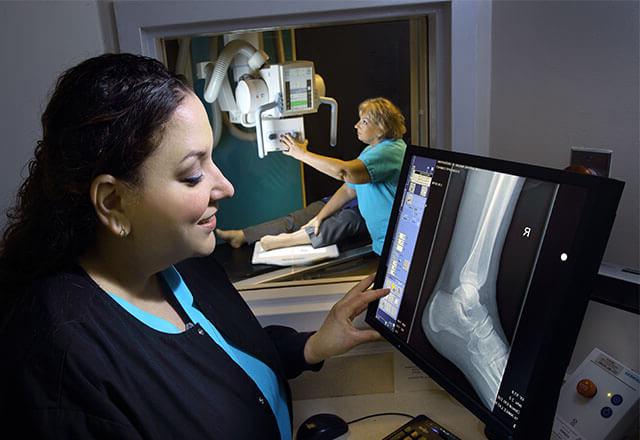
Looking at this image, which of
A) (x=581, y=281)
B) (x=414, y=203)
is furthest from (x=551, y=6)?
(x=581, y=281)

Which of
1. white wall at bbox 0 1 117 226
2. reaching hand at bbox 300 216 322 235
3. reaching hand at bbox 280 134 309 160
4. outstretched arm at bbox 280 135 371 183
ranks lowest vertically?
reaching hand at bbox 300 216 322 235

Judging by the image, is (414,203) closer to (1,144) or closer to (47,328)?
(47,328)

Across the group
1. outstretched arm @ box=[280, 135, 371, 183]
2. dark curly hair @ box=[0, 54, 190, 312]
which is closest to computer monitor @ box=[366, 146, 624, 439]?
outstretched arm @ box=[280, 135, 371, 183]

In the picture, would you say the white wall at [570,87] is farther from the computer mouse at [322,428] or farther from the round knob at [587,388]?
the computer mouse at [322,428]

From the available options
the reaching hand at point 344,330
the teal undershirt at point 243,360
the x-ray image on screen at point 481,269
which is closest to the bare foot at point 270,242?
the reaching hand at point 344,330

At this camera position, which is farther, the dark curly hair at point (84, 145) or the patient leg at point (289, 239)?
the patient leg at point (289, 239)

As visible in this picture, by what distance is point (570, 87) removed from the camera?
123 cm

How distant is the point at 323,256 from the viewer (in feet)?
5.11

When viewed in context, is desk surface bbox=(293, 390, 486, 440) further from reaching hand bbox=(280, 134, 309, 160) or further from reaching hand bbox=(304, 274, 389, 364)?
reaching hand bbox=(280, 134, 309, 160)

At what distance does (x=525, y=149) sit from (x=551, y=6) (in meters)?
0.33

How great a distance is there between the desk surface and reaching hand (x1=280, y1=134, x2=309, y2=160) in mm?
646

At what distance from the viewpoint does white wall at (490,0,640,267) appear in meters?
1.16

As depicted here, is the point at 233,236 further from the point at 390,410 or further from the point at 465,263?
the point at 465,263

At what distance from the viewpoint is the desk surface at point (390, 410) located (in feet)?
3.96
